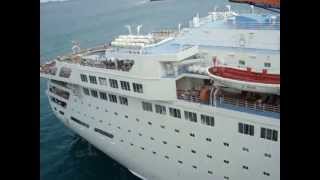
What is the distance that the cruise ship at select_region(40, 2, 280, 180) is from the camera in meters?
10.2

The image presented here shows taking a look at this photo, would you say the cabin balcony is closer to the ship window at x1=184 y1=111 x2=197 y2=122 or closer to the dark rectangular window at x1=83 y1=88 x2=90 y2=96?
the ship window at x1=184 y1=111 x2=197 y2=122

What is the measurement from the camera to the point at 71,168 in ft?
50.2

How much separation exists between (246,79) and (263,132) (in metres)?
1.42

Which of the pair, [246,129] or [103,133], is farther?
[103,133]

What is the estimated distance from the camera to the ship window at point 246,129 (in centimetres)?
1003

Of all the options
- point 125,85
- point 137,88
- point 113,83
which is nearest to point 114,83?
point 113,83

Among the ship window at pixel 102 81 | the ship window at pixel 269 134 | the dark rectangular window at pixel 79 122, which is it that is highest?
the ship window at pixel 102 81

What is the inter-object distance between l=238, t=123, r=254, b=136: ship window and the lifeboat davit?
0.93 m

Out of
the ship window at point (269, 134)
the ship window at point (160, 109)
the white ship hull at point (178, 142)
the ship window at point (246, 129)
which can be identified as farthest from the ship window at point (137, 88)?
the ship window at point (269, 134)

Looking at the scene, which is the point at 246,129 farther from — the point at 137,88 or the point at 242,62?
the point at 137,88

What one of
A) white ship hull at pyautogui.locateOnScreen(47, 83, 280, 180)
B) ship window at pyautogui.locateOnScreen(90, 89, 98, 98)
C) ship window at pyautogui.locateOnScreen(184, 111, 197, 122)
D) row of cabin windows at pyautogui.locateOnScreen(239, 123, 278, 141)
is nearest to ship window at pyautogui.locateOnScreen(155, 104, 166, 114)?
white ship hull at pyautogui.locateOnScreen(47, 83, 280, 180)

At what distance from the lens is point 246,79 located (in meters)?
10.3

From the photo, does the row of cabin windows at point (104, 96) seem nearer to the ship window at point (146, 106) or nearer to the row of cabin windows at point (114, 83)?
the row of cabin windows at point (114, 83)
